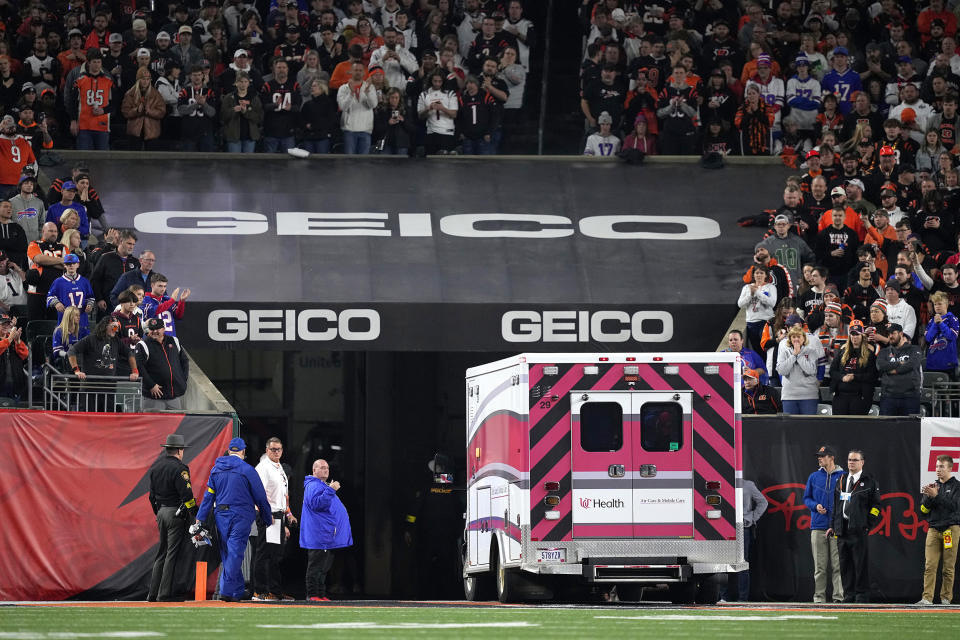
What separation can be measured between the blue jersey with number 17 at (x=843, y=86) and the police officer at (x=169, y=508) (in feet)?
48.3

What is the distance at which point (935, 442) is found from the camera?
20953 millimetres

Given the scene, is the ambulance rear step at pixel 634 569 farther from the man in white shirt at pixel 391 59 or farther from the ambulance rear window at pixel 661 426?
the man in white shirt at pixel 391 59

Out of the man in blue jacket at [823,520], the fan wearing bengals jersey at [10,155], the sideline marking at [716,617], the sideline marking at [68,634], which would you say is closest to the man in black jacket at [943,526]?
the man in blue jacket at [823,520]

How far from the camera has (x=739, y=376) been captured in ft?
57.0

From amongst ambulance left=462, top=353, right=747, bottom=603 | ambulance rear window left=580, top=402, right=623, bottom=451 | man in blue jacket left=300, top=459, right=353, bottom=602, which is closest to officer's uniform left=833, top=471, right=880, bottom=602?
ambulance left=462, top=353, right=747, bottom=603

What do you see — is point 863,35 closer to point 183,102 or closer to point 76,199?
point 183,102

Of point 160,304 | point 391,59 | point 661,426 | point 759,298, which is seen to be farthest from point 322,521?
point 391,59

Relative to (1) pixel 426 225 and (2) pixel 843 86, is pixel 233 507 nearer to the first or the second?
(1) pixel 426 225

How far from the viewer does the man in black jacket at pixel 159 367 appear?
809 inches

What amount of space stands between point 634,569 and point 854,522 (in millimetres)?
3882

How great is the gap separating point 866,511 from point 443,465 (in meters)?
5.29

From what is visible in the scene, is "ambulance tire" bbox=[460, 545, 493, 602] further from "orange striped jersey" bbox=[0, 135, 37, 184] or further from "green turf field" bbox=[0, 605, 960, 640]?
"orange striped jersey" bbox=[0, 135, 37, 184]

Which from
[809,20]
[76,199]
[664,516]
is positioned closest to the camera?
[664,516]

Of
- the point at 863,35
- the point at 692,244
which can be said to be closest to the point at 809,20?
the point at 863,35
